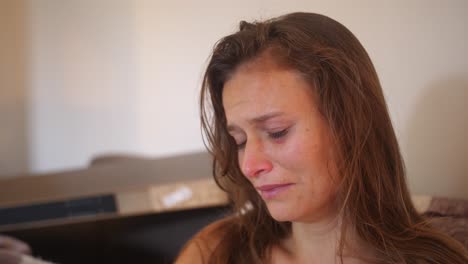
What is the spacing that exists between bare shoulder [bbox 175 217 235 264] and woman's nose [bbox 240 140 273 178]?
0.72 feet

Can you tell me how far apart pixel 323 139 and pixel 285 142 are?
5 centimetres

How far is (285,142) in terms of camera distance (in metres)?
0.60

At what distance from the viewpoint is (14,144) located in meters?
1.71

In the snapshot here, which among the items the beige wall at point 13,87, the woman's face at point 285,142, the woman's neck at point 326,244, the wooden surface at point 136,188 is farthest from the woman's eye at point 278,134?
the beige wall at point 13,87

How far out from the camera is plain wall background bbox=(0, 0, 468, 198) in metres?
0.70

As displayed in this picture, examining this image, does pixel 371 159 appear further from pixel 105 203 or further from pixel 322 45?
pixel 105 203

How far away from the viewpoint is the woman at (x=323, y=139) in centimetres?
60

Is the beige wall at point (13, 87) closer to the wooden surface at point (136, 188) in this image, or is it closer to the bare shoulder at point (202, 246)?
the wooden surface at point (136, 188)

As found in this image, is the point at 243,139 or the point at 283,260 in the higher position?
the point at 243,139

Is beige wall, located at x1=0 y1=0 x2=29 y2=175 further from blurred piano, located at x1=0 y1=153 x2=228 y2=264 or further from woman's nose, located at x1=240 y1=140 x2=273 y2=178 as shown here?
woman's nose, located at x1=240 y1=140 x2=273 y2=178

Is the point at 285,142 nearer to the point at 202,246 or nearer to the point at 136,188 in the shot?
the point at 202,246

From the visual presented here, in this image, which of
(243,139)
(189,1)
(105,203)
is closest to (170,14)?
(189,1)

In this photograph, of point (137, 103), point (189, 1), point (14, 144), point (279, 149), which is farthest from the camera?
point (14, 144)

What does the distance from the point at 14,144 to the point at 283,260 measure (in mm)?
1354
